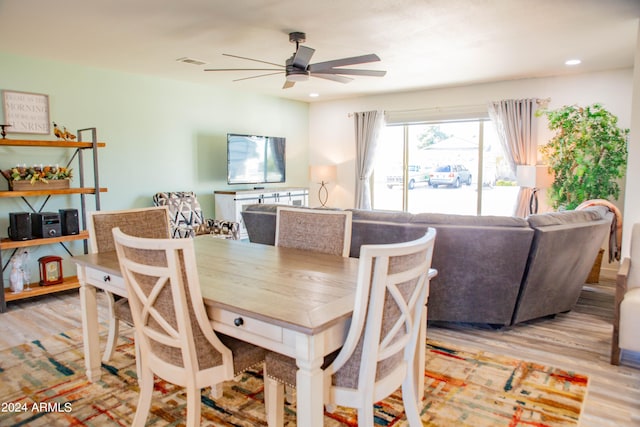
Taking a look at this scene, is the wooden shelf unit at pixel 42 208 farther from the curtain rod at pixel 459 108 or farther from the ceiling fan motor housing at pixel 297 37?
the curtain rod at pixel 459 108

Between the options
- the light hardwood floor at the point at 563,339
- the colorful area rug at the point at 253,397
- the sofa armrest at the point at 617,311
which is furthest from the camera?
the sofa armrest at the point at 617,311

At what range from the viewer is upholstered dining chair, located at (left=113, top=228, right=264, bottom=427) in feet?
4.97

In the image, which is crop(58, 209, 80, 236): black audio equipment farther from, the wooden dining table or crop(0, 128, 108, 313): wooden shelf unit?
the wooden dining table

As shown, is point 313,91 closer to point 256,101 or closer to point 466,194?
point 256,101

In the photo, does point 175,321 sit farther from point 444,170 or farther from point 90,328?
point 444,170

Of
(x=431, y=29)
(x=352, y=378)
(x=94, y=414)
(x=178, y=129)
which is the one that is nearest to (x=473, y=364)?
(x=352, y=378)

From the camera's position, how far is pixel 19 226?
3.72 m

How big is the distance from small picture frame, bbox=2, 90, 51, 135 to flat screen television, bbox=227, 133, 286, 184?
2.17 meters

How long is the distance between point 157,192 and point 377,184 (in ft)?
11.6

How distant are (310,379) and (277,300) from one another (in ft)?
1.03

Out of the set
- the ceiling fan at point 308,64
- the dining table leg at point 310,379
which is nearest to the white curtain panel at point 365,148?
the ceiling fan at point 308,64

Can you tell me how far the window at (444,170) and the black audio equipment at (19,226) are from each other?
492 cm

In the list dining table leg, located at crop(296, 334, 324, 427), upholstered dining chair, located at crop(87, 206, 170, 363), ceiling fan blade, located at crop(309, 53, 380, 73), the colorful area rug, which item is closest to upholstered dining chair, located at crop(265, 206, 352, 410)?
the colorful area rug

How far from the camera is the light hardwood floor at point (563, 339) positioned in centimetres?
221
